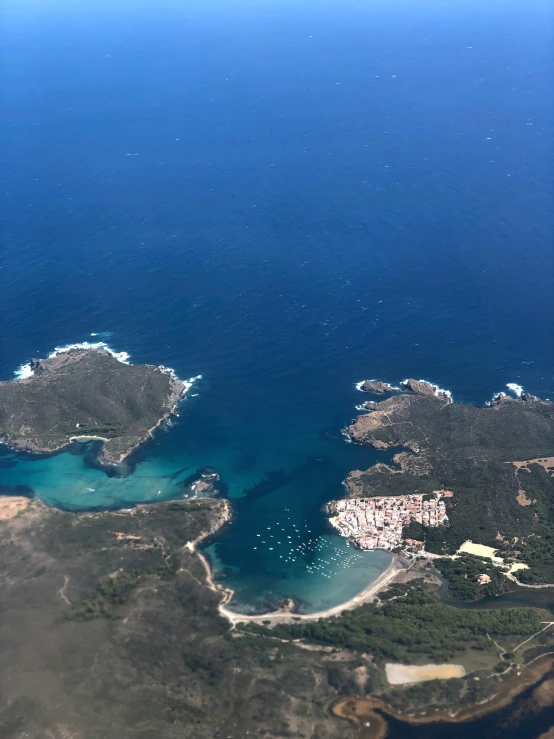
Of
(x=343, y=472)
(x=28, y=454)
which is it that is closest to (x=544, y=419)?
(x=343, y=472)

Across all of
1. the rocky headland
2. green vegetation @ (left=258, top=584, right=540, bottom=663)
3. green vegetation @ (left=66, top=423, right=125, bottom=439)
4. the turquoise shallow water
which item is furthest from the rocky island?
green vegetation @ (left=258, top=584, right=540, bottom=663)

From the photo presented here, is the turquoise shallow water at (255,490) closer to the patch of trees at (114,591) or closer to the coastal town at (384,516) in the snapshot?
the coastal town at (384,516)

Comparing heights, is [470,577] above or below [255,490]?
below

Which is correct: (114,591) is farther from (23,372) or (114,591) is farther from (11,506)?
(23,372)

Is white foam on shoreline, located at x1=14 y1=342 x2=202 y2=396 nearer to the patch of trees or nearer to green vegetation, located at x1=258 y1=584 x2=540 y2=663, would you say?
the patch of trees

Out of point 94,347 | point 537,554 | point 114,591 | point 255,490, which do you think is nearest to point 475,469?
point 537,554

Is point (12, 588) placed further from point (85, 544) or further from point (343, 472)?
point (343, 472)
